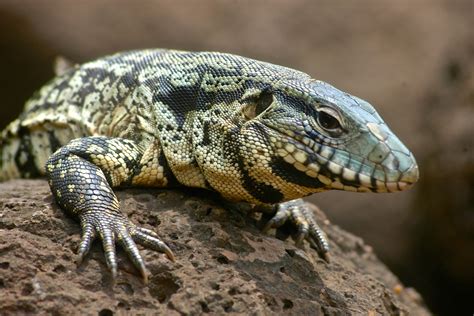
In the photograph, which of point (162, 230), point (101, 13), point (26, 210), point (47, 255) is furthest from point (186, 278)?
point (101, 13)

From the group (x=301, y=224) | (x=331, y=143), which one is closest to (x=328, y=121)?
(x=331, y=143)

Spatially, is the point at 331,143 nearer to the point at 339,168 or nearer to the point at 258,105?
the point at 339,168

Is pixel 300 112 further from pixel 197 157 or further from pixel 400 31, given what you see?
pixel 400 31

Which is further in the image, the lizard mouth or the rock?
the lizard mouth

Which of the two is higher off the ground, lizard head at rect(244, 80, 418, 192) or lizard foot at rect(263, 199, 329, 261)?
lizard head at rect(244, 80, 418, 192)

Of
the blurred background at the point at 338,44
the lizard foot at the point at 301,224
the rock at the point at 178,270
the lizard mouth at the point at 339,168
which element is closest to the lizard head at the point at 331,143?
the lizard mouth at the point at 339,168

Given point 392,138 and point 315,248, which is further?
point 315,248

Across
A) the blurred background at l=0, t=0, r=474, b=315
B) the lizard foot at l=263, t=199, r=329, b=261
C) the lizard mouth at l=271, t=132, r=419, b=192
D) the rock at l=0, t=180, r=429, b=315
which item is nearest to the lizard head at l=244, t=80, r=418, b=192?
the lizard mouth at l=271, t=132, r=419, b=192

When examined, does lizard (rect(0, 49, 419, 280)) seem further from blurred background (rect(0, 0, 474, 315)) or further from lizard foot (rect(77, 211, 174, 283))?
blurred background (rect(0, 0, 474, 315))
